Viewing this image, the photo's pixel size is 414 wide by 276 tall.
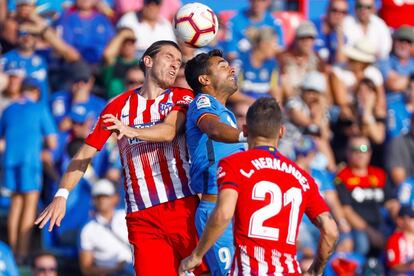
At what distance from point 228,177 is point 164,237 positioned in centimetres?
160

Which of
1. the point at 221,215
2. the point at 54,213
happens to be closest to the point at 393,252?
the point at 54,213

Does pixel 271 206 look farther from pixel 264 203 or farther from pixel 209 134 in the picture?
pixel 209 134

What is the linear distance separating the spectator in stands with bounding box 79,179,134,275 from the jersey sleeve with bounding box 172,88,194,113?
13.3 feet

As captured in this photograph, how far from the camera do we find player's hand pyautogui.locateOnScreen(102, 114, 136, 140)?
7898 mm

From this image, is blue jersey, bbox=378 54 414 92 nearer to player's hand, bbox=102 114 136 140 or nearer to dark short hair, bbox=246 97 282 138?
player's hand, bbox=102 114 136 140

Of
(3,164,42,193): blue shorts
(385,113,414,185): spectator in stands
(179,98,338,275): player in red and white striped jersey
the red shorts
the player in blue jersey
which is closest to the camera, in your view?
(179,98,338,275): player in red and white striped jersey

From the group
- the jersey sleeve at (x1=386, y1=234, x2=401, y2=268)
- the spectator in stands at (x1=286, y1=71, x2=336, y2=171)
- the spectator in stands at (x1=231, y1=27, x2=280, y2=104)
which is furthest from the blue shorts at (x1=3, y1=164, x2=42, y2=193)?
the jersey sleeve at (x1=386, y1=234, x2=401, y2=268)

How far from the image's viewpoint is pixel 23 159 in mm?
12859

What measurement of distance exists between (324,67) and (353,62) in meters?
0.52

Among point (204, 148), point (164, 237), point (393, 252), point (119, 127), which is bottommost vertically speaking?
point (393, 252)

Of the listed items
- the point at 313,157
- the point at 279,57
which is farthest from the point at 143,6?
the point at 313,157

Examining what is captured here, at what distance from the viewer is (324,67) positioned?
596 inches

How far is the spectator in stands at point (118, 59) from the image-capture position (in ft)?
45.5

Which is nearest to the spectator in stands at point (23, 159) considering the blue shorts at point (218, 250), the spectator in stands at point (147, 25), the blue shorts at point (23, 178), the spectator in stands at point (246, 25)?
the blue shorts at point (23, 178)
